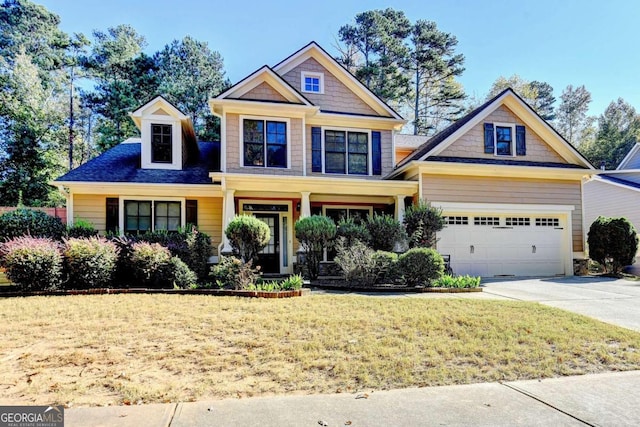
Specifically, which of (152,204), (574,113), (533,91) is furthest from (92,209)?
(574,113)

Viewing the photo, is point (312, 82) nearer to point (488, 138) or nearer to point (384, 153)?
point (384, 153)

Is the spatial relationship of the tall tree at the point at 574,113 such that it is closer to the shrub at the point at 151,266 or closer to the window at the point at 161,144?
the window at the point at 161,144

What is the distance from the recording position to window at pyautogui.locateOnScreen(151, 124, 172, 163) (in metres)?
13.2

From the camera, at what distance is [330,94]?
1467cm

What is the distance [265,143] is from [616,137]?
35.5m

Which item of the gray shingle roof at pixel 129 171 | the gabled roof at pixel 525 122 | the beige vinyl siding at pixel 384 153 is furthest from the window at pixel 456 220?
the gray shingle roof at pixel 129 171

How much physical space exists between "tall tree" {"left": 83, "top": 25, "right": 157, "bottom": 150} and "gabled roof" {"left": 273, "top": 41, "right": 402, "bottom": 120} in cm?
1558

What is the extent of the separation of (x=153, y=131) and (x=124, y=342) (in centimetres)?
989

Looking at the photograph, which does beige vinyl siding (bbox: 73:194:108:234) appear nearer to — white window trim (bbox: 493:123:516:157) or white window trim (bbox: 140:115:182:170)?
white window trim (bbox: 140:115:182:170)

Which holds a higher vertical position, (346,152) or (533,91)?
(533,91)

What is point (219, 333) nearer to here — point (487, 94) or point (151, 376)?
point (151, 376)

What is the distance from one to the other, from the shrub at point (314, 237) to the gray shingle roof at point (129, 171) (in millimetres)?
4074

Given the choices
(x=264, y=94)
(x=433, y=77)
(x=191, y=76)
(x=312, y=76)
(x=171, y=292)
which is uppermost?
(x=433, y=77)

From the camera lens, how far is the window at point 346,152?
46.6ft
